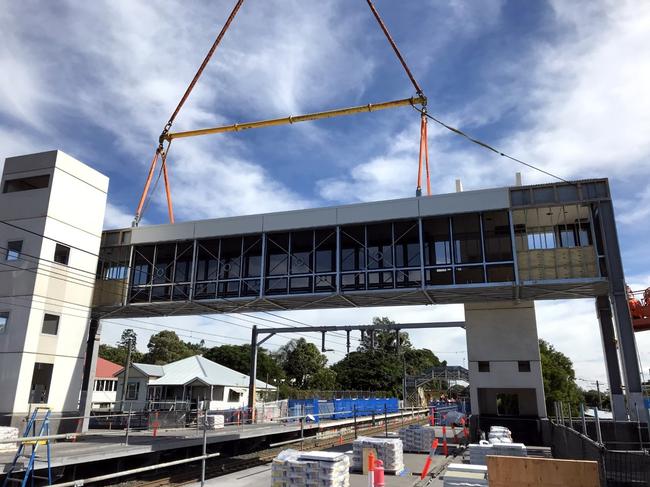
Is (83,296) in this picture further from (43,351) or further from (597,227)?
(597,227)

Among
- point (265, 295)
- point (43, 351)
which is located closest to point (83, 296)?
point (43, 351)

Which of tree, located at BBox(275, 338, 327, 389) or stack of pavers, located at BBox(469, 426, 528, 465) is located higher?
tree, located at BBox(275, 338, 327, 389)

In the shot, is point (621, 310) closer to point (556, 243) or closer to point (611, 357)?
point (611, 357)

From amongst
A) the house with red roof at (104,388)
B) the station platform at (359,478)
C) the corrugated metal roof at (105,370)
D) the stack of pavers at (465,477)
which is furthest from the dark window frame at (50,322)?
the corrugated metal roof at (105,370)

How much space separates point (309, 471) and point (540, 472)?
19.6 feet

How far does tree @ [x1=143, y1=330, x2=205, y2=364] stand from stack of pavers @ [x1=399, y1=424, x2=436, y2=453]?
289 feet

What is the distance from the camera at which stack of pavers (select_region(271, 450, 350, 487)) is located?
13086 millimetres

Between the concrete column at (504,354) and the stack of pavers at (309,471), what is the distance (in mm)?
13759

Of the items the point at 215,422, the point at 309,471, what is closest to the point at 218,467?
the point at 215,422

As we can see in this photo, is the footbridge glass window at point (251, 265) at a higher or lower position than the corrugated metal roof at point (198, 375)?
higher

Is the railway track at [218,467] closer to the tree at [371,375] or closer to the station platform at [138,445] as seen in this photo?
the station platform at [138,445]

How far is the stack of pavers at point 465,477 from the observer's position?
11.0 meters

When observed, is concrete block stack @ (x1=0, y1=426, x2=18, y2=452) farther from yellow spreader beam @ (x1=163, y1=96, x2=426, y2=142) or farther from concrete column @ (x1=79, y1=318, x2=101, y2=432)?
yellow spreader beam @ (x1=163, y1=96, x2=426, y2=142)

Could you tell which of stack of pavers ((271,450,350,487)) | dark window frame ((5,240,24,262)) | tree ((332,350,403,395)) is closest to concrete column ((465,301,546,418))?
stack of pavers ((271,450,350,487))
